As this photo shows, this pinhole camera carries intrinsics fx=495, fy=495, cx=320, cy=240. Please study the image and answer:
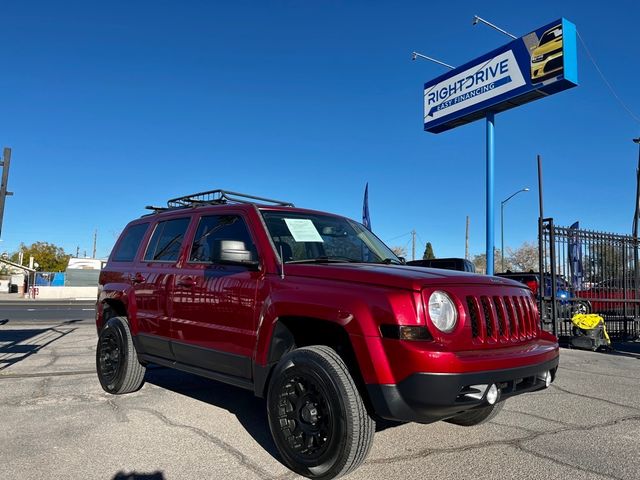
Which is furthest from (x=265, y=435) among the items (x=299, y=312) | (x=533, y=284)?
(x=533, y=284)

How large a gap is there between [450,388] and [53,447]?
3031mm

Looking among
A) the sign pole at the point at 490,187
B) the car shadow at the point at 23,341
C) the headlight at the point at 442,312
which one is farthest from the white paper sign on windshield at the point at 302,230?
the sign pole at the point at 490,187

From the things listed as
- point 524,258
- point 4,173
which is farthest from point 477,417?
point 524,258

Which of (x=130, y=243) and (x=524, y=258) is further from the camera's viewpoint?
A: (x=524, y=258)

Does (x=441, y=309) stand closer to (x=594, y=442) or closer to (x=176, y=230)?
(x=594, y=442)

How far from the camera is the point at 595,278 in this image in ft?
36.2

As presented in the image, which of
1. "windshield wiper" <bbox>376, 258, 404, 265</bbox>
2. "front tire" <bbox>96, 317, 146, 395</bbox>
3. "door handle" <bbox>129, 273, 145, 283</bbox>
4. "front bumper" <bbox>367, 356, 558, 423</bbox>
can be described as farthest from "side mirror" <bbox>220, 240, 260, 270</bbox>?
→ "front tire" <bbox>96, 317, 146, 395</bbox>

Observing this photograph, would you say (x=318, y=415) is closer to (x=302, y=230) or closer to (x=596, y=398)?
(x=302, y=230)

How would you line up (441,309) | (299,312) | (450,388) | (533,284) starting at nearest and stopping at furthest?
(450,388) → (441,309) → (299,312) → (533,284)

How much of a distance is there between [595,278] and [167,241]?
9700mm

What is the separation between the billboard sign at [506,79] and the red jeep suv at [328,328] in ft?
38.4

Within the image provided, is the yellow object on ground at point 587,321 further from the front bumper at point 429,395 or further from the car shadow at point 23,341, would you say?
the car shadow at point 23,341

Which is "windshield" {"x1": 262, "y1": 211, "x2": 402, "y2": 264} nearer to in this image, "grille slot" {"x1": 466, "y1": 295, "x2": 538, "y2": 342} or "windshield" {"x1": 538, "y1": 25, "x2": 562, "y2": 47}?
"grille slot" {"x1": 466, "y1": 295, "x2": 538, "y2": 342}

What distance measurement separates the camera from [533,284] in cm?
1366
